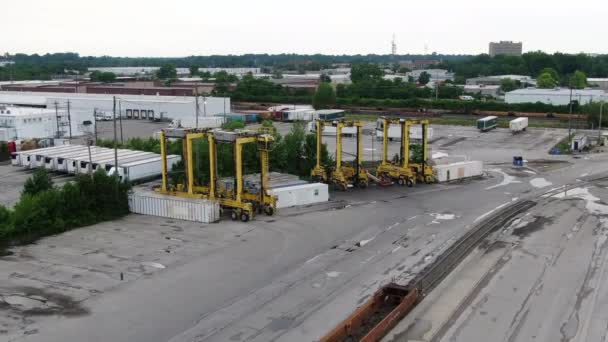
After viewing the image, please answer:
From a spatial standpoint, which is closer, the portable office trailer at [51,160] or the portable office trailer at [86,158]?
the portable office trailer at [86,158]

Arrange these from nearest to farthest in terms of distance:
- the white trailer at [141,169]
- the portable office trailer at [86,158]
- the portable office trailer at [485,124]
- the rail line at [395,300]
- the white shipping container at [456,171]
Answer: the rail line at [395,300], the white trailer at [141,169], the white shipping container at [456,171], the portable office trailer at [86,158], the portable office trailer at [485,124]

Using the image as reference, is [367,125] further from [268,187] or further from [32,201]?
[32,201]

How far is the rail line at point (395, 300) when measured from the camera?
47.8ft

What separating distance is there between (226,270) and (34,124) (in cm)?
3837

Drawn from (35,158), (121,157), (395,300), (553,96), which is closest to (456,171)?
(121,157)

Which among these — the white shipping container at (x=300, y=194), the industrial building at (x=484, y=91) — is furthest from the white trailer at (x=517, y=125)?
the industrial building at (x=484, y=91)

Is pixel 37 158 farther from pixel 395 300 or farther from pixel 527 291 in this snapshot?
pixel 527 291

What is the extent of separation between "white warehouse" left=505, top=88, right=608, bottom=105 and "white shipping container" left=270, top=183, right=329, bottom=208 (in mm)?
54283

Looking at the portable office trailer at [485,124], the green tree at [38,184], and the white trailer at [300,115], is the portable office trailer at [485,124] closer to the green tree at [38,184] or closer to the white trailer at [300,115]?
the white trailer at [300,115]

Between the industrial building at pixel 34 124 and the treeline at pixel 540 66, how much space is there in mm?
92767

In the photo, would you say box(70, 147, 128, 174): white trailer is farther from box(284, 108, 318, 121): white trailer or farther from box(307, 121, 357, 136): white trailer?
box(284, 108, 318, 121): white trailer

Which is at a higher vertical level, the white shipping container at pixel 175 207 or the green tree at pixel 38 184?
the green tree at pixel 38 184

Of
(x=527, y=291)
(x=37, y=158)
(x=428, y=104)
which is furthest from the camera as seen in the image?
(x=428, y=104)

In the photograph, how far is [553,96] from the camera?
7588 cm
